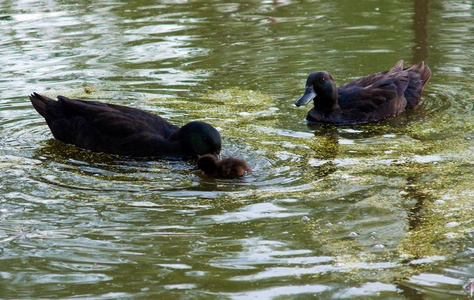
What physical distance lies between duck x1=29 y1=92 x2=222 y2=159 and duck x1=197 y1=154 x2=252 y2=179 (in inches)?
21.4

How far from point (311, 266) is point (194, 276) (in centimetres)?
81

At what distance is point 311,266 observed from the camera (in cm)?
439

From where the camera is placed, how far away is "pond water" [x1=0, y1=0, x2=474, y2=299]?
4320mm

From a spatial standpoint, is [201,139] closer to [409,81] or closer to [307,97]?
[307,97]

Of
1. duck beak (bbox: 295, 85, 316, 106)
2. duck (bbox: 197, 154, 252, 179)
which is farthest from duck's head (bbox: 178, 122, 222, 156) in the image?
duck beak (bbox: 295, 85, 316, 106)

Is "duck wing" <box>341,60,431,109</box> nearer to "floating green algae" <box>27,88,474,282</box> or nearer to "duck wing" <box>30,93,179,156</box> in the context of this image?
"floating green algae" <box>27,88,474,282</box>

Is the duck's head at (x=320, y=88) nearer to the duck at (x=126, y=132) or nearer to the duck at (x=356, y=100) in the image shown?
the duck at (x=356, y=100)

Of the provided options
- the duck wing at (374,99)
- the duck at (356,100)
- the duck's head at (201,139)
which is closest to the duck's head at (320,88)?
the duck at (356,100)

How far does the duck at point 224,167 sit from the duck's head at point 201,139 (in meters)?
0.50

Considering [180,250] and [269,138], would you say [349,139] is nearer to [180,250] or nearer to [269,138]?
[269,138]

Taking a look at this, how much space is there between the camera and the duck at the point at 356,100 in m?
8.26

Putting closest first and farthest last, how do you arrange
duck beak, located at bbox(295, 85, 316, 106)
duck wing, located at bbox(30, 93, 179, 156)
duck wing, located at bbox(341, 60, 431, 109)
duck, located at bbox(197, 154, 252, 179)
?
1. duck, located at bbox(197, 154, 252, 179)
2. duck wing, located at bbox(30, 93, 179, 156)
3. duck beak, located at bbox(295, 85, 316, 106)
4. duck wing, located at bbox(341, 60, 431, 109)

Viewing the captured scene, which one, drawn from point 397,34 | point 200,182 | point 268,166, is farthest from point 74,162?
point 397,34

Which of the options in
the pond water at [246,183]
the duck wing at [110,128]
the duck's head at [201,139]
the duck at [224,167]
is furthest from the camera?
the duck wing at [110,128]
